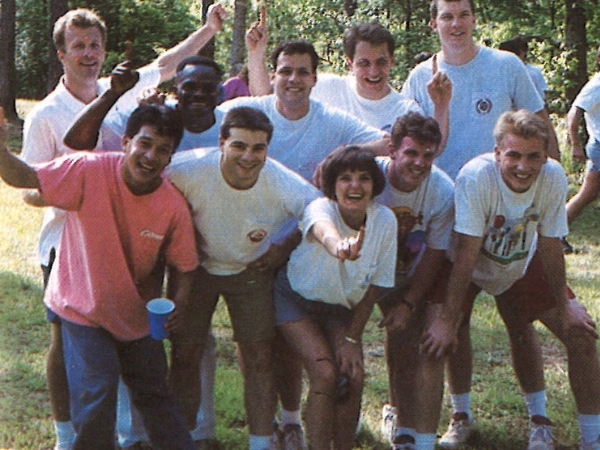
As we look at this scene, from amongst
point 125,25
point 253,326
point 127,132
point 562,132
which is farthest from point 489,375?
point 125,25

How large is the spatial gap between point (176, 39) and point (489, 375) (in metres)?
24.2

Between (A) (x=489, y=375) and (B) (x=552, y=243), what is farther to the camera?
(A) (x=489, y=375)

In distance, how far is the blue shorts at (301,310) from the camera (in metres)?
4.62

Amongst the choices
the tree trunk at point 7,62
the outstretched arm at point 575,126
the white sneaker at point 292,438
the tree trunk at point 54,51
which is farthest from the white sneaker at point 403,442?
the tree trunk at point 7,62

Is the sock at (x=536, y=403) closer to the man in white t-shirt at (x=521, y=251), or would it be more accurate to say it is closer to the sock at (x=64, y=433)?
the man in white t-shirt at (x=521, y=251)

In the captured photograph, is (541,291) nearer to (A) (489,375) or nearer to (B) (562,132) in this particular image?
(A) (489,375)

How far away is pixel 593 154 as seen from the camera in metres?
9.02

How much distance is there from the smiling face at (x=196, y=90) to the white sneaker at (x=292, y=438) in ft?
5.61

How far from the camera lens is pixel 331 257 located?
448 cm

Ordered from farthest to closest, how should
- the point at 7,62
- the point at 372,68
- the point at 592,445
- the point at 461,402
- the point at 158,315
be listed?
the point at 7,62, the point at 461,402, the point at 372,68, the point at 592,445, the point at 158,315

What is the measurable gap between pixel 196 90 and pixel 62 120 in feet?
2.12

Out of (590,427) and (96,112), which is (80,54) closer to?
(96,112)

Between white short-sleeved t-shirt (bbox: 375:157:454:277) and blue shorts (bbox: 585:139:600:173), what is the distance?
451cm

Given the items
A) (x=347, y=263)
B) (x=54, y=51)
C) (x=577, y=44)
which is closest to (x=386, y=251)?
(x=347, y=263)
